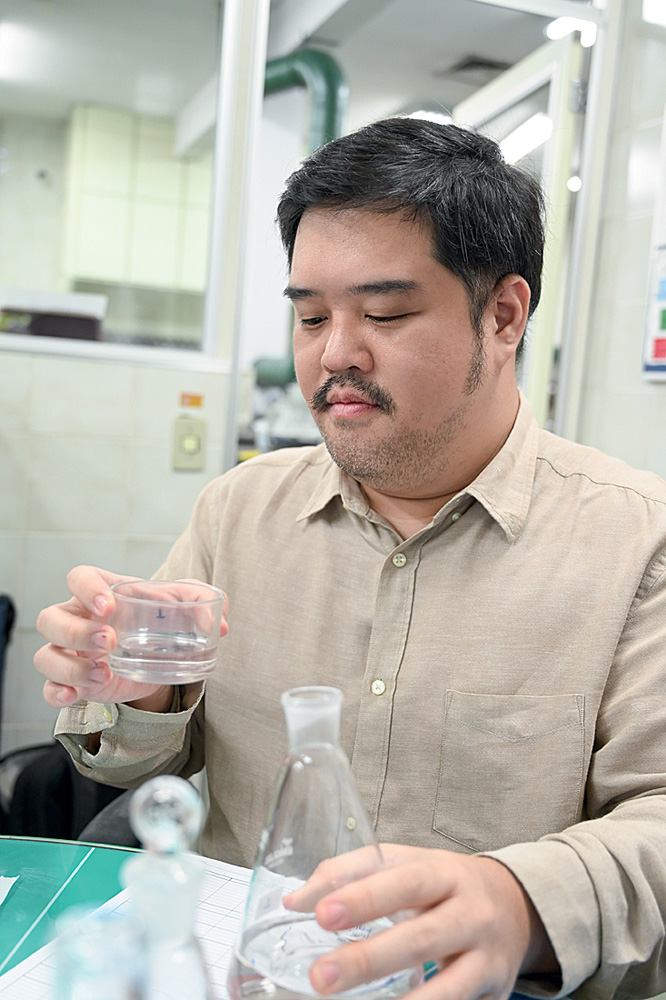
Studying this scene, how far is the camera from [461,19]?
2.85 m

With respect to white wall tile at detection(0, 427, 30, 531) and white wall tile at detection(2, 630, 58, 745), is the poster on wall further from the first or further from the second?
white wall tile at detection(2, 630, 58, 745)

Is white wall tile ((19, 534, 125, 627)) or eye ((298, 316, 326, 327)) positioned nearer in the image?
eye ((298, 316, 326, 327))

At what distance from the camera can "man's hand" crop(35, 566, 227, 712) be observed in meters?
0.89

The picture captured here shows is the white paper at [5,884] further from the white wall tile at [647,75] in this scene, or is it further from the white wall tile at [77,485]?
the white wall tile at [647,75]

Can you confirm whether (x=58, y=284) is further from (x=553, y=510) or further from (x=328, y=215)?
(x=553, y=510)

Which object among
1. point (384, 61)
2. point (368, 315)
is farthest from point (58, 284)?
point (368, 315)

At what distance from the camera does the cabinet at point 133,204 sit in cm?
259

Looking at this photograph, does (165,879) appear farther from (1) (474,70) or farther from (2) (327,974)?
(1) (474,70)

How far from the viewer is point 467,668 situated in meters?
1.13

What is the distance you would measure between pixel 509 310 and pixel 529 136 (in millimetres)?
1928

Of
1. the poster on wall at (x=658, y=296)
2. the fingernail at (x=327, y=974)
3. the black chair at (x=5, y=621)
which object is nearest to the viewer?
the fingernail at (x=327, y=974)

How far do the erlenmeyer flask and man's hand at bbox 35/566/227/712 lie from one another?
304 millimetres

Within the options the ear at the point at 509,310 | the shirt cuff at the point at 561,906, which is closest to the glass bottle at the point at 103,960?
the shirt cuff at the point at 561,906

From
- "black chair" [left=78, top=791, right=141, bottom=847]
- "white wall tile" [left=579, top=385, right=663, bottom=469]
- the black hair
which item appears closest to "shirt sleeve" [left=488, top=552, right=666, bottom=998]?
the black hair
